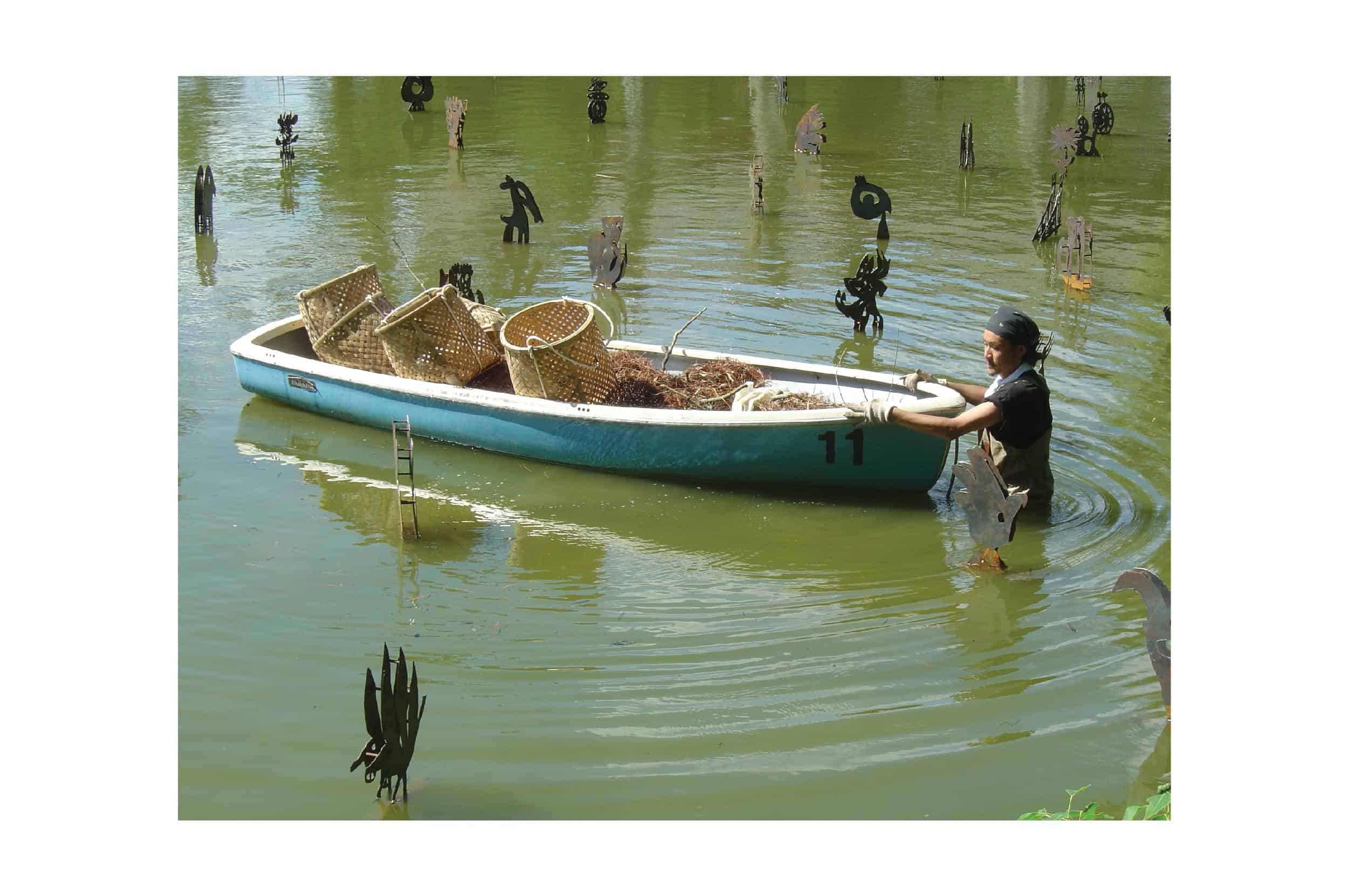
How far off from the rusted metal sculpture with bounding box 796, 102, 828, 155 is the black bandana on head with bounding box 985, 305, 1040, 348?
1037 cm

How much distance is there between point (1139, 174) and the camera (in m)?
15.4

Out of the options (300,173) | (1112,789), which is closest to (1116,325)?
(1112,789)

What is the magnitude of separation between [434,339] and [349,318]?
2.24ft

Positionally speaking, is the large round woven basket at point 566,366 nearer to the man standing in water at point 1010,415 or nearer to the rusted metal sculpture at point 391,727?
the man standing in water at point 1010,415

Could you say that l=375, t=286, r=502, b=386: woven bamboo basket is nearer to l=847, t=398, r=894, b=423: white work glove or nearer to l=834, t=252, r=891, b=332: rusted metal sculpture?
l=847, t=398, r=894, b=423: white work glove

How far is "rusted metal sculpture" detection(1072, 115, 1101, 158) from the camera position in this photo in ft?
52.1

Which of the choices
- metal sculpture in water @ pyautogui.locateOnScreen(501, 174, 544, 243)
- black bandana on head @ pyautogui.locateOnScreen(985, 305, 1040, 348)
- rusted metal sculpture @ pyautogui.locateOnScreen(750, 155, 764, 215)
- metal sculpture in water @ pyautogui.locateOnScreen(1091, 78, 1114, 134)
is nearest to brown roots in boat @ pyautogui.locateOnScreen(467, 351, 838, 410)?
black bandana on head @ pyautogui.locateOnScreen(985, 305, 1040, 348)

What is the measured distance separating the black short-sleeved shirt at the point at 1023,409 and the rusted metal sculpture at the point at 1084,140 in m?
9.50

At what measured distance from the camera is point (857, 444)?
24.0ft

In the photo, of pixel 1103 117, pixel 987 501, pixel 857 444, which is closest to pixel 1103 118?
pixel 1103 117

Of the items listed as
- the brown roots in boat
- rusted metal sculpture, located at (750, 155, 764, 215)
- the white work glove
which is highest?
rusted metal sculpture, located at (750, 155, 764, 215)

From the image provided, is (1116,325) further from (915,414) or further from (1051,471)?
(915,414)

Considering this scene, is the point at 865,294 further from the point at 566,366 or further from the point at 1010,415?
the point at 1010,415

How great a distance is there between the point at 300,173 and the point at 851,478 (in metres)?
10.0
